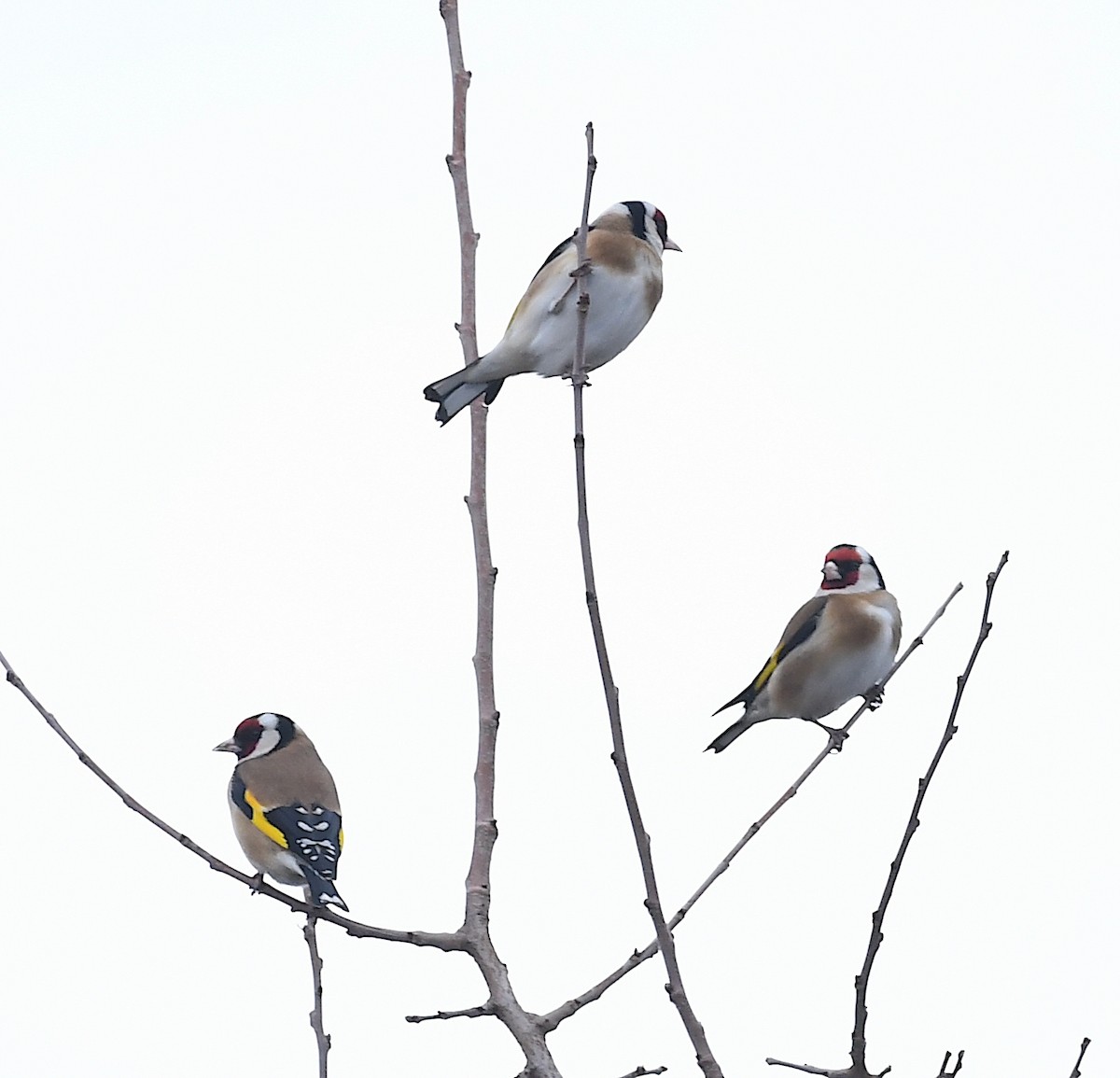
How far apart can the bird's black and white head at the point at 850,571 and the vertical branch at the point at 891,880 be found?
3827 millimetres

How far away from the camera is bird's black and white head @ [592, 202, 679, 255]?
17.7 feet

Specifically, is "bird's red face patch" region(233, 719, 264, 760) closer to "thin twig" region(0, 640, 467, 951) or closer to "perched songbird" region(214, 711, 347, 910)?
"perched songbird" region(214, 711, 347, 910)

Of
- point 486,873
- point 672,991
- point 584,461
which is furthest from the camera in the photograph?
point 486,873

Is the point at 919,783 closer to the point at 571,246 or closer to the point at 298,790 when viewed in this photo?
the point at 571,246

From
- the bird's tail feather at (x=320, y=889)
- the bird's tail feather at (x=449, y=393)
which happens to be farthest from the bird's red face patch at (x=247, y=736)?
the bird's tail feather at (x=449, y=393)

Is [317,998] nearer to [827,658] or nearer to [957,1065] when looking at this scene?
[957,1065]

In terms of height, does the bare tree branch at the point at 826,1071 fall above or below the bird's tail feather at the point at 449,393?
below

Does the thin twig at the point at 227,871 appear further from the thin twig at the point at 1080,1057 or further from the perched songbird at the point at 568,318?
the perched songbird at the point at 568,318

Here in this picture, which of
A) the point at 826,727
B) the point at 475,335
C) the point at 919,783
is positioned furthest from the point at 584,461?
the point at 826,727

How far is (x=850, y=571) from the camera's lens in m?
6.85

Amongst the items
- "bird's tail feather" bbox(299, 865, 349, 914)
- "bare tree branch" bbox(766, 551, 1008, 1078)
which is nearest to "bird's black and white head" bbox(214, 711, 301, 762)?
"bird's tail feather" bbox(299, 865, 349, 914)

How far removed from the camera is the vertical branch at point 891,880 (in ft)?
9.03

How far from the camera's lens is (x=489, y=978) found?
314 cm

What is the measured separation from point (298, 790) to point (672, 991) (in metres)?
3.52
